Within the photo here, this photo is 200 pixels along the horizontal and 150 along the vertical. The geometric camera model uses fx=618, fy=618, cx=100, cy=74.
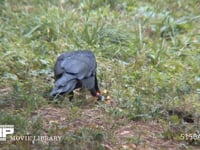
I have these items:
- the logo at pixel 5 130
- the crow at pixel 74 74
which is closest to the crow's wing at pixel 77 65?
the crow at pixel 74 74

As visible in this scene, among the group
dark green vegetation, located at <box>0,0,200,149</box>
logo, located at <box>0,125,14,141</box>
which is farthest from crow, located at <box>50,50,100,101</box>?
logo, located at <box>0,125,14,141</box>

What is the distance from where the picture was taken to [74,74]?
531 centimetres

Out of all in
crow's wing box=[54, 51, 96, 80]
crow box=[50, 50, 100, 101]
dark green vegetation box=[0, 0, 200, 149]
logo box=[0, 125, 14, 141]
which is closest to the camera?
logo box=[0, 125, 14, 141]

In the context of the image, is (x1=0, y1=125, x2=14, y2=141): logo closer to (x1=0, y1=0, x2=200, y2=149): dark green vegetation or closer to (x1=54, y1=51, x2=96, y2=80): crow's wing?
(x1=0, y1=0, x2=200, y2=149): dark green vegetation

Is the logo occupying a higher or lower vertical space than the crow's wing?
lower

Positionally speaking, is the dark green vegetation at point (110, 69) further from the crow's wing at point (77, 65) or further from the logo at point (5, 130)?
the crow's wing at point (77, 65)

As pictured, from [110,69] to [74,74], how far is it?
4.05 ft

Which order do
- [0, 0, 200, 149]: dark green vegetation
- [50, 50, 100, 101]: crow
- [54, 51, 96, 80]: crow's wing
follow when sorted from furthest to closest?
[54, 51, 96, 80]: crow's wing
[50, 50, 100, 101]: crow
[0, 0, 200, 149]: dark green vegetation

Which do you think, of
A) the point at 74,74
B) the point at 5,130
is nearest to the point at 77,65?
the point at 74,74

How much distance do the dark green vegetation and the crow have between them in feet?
0.45

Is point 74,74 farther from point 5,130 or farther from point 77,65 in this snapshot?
point 5,130

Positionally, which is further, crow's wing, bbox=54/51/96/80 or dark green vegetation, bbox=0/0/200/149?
crow's wing, bbox=54/51/96/80

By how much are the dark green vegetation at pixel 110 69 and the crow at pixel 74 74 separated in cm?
14

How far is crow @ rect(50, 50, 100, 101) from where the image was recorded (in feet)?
17.0
